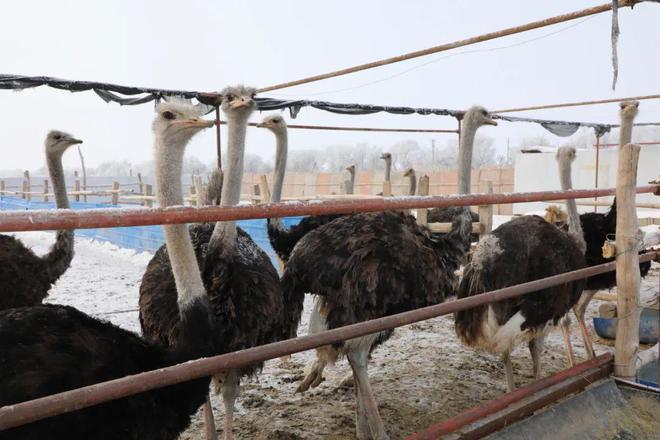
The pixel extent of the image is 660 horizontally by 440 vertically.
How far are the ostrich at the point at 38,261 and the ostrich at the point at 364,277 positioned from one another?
158 centimetres

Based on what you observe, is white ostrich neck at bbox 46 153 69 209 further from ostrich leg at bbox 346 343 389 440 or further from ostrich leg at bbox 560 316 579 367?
ostrich leg at bbox 560 316 579 367

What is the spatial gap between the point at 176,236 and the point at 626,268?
187cm

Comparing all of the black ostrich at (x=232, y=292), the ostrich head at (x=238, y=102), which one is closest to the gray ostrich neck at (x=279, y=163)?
the ostrich head at (x=238, y=102)

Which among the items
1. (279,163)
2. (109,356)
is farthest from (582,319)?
(109,356)

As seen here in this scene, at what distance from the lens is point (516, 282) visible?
302 cm

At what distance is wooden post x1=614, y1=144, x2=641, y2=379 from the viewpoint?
2430mm

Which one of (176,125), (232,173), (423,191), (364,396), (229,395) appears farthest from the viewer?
(423,191)

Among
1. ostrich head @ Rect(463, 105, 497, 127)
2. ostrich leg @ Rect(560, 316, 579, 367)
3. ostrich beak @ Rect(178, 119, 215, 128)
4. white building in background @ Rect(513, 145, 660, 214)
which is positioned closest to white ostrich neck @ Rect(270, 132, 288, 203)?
ostrich head @ Rect(463, 105, 497, 127)

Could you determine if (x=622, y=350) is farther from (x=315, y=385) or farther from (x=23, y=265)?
(x=23, y=265)

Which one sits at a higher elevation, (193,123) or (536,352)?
(193,123)

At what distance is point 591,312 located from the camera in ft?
18.7

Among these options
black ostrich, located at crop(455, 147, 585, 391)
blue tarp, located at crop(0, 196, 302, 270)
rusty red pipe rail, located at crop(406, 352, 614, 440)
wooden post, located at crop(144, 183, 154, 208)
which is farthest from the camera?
wooden post, located at crop(144, 183, 154, 208)

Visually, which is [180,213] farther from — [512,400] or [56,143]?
[56,143]

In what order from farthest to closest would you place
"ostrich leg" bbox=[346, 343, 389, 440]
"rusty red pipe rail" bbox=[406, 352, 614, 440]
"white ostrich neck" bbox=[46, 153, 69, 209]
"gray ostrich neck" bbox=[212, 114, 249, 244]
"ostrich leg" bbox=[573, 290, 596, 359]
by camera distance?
"ostrich leg" bbox=[573, 290, 596, 359], "white ostrich neck" bbox=[46, 153, 69, 209], "ostrich leg" bbox=[346, 343, 389, 440], "gray ostrich neck" bbox=[212, 114, 249, 244], "rusty red pipe rail" bbox=[406, 352, 614, 440]
